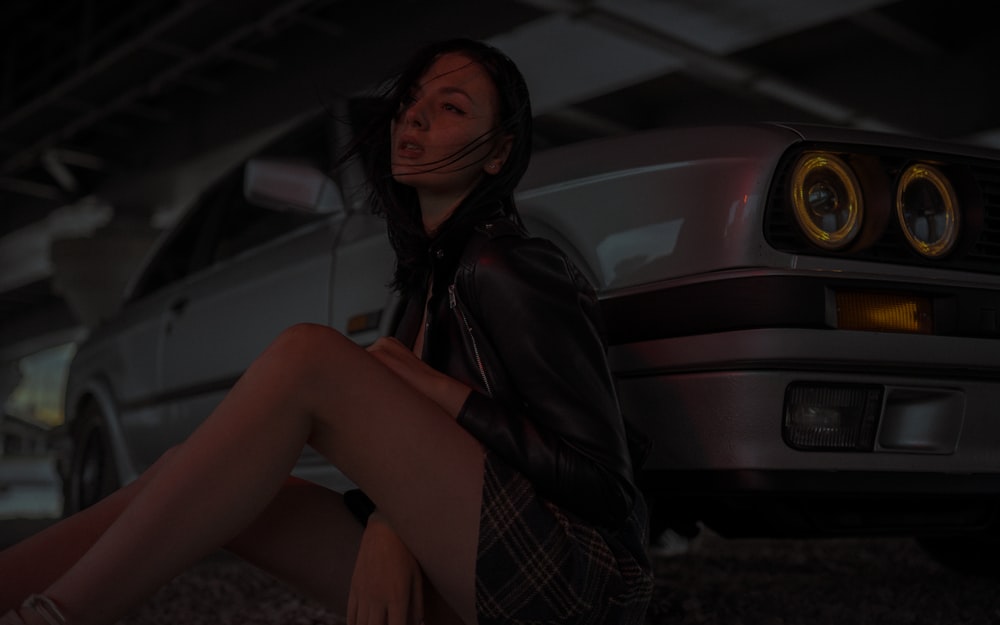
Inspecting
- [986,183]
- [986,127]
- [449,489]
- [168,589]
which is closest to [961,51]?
[986,127]

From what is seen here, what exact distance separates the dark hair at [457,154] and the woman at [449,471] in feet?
0.48

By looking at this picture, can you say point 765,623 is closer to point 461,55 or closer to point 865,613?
point 865,613

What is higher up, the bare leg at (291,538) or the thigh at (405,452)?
the thigh at (405,452)

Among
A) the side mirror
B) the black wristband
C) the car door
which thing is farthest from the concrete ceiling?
the black wristband

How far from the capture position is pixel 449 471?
136 centimetres

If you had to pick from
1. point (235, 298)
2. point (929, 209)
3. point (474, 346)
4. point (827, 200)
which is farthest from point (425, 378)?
point (235, 298)

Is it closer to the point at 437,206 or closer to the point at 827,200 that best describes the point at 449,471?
the point at 437,206

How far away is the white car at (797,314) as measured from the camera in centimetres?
190

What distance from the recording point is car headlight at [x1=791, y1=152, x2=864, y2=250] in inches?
77.2

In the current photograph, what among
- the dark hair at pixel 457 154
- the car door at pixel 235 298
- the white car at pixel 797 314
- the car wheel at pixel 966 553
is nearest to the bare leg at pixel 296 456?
the dark hair at pixel 457 154

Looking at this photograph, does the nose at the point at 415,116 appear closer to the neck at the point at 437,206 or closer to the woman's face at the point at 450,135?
the woman's face at the point at 450,135

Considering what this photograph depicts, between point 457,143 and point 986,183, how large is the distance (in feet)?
3.83

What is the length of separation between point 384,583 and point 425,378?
274 millimetres

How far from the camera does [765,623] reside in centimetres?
219
